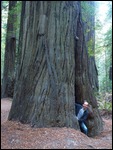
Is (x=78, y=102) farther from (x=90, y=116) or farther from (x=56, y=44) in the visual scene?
(x=56, y=44)

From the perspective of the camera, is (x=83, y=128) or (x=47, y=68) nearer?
(x=47, y=68)

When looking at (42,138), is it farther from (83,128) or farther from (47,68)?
(83,128)

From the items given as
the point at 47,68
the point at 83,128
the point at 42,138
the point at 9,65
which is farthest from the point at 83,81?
the point at 9,65

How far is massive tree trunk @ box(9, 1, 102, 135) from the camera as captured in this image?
5.88m

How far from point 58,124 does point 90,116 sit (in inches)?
57.1

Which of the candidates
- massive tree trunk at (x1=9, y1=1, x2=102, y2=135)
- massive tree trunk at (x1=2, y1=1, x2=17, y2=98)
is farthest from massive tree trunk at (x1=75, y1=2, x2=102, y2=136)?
massive tree trunk at (x1=2, y1=1, x2=17, y2=98)

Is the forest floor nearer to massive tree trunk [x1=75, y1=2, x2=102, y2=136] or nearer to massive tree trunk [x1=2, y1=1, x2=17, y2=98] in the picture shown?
massive tree trunk [x1=75, y1=2, x2=102, y2=136]

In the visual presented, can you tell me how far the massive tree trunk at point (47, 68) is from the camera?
19.3 feet

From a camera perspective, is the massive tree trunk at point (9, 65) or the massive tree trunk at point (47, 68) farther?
the massive tree trunk at point (9, 65)

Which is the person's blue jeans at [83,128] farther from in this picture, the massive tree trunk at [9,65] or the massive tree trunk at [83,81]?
the massive tree trunk at [9,65]

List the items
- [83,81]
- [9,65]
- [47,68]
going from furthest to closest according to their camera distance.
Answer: [9,65], [83,81], [47,68]

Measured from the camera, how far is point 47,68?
19.5 feet

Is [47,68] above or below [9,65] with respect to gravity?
below

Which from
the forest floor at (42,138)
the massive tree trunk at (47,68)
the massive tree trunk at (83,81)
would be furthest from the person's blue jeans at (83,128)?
the forest floor at (42,138)
